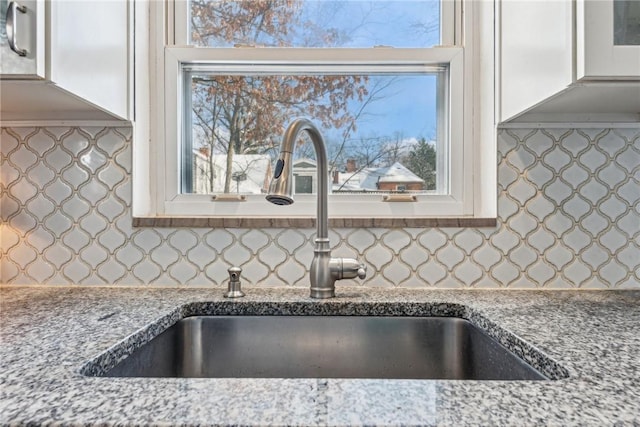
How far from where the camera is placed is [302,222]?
115 centimetres

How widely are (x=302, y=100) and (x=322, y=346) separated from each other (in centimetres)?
72

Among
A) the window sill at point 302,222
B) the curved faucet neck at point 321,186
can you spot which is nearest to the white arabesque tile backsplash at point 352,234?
the window sill at point 302,222

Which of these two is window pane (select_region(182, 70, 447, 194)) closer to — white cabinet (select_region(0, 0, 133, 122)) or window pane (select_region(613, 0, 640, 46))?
white cabinet (select_region(0, 0, 133, 122))

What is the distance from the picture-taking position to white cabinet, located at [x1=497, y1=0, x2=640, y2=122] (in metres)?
0.75

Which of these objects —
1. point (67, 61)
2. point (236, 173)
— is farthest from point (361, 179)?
point (67, 61)

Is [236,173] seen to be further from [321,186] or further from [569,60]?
[569,60]

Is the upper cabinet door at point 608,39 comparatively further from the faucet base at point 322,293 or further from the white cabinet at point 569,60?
the faucet base at point 322,293

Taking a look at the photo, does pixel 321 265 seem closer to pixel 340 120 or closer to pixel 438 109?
pixel 340 120

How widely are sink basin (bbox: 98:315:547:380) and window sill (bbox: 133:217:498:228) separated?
0.87ft

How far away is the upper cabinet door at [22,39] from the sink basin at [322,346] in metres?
0.59

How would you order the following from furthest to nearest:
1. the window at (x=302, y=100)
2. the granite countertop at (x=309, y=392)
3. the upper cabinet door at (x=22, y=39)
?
the window at (x=302, y=100)
the upper cabinet door at (x=22, y=39)
the granite countertop at (x=309, y=392)

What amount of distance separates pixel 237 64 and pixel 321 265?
678 millimetres

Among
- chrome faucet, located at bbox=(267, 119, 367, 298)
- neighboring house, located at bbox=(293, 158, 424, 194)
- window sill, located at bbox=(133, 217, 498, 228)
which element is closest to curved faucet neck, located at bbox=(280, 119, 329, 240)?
chrome faucet, located at bbox=(267, 119, 367, 298)

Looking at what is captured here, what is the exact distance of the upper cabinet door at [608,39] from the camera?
2.45 feet
